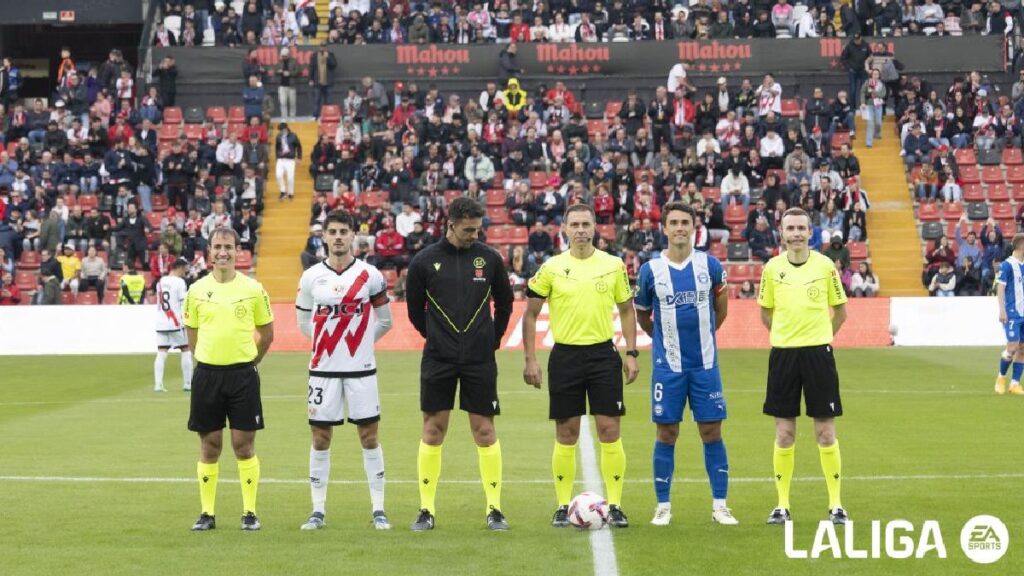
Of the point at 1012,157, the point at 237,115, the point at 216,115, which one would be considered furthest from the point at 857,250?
the point at 216,115

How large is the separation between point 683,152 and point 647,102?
3.29 metres

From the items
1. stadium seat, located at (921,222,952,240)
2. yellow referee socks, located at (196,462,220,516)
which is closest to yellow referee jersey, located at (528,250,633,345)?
yellow referee socks, located at (196,462,220,516)

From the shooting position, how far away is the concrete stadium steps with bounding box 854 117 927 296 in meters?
37.1

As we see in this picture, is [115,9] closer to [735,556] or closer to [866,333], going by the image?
[866,333]

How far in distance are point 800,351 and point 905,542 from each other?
5.66 ft

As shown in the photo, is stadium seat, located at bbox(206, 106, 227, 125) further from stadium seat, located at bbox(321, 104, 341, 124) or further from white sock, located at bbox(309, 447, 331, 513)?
white sock, located at bbox(309, 447, 331, 513)

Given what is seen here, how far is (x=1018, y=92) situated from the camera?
40.8 m

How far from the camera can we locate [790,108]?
4131 centimetres

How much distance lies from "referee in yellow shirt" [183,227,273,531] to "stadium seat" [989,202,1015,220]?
30.6 meters

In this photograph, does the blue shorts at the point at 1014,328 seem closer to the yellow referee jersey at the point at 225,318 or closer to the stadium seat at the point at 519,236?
the yellow referee jersey at the point at 225,318

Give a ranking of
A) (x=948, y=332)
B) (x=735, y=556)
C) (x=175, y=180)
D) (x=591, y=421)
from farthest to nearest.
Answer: (x=175, y=180)
(x=948, y=332)
(x=591, y=421)
(x=735, y=556)

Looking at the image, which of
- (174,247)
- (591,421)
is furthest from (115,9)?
(591,421)

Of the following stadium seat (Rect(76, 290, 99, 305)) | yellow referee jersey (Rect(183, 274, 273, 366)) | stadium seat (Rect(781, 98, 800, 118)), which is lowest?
stadium seat (Rect(76, 290, 99, 305))

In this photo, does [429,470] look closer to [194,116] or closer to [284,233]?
[284,233]
